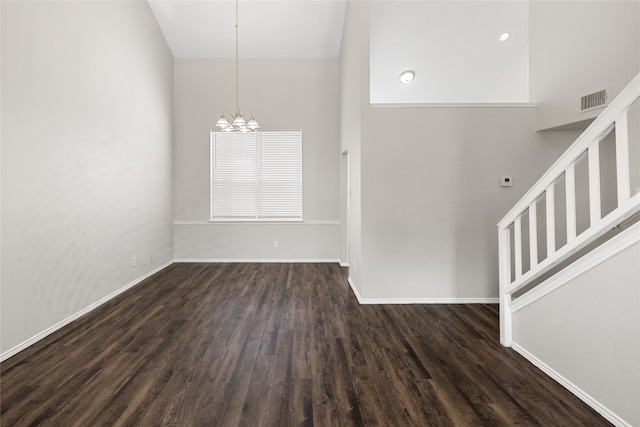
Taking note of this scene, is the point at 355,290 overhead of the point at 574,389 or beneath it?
overhead

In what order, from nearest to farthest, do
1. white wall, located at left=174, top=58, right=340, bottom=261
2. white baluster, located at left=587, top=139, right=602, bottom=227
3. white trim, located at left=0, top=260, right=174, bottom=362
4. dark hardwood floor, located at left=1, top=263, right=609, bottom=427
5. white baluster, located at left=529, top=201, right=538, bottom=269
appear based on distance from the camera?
dark hardwood floor, located at left=1, top=263, right=609, bottom=427 < white baluster, located at left=587, top=139, right=602, bottom=227 < white baluster, located at left=529, top=201, right=538, bottom=269 < white trim, located at left=0, top=260, right=174, bottom=362 < white wall, located at left=174, top=58, right=340, bottom=261

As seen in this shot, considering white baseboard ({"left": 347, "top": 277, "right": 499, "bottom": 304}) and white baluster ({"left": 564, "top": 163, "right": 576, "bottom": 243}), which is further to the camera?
white baseboard ({"left": 347, "top": 277, "right": 499, "bottom": 304})

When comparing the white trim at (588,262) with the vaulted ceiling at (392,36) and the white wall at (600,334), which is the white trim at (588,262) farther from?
the vaulted ceiling at (392,36)

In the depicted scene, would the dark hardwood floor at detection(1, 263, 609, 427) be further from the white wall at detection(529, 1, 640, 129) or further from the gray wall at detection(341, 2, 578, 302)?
the white wall at detection(529, 1, 640, 129)

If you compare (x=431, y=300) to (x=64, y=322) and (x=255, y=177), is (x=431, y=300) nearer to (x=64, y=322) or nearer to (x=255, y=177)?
(x=64, y=322)

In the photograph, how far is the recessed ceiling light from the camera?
18.6ft

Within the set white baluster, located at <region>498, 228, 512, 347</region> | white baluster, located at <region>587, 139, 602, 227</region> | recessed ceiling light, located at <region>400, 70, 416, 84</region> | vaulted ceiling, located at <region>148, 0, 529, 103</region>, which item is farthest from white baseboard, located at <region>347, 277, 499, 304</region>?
recessed ceiling light, located at <region>400, 70, 416, 84</region>

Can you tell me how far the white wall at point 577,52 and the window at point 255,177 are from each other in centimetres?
412

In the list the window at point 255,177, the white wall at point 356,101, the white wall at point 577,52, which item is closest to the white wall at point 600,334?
the white wall at point 577,52

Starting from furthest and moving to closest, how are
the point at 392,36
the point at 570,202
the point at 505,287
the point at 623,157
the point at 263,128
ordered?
1. the point at 263,128
2. the point at 392,36
3. the point at 505,287
4. the point at 570,202
5. the point at 623,157

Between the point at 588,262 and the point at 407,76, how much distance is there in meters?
4.35

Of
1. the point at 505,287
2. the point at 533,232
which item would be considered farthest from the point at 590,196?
the point at 505,287

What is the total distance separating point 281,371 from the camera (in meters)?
2.57

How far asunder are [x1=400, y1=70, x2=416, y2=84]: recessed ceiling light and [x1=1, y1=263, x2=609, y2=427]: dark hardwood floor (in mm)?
3610
